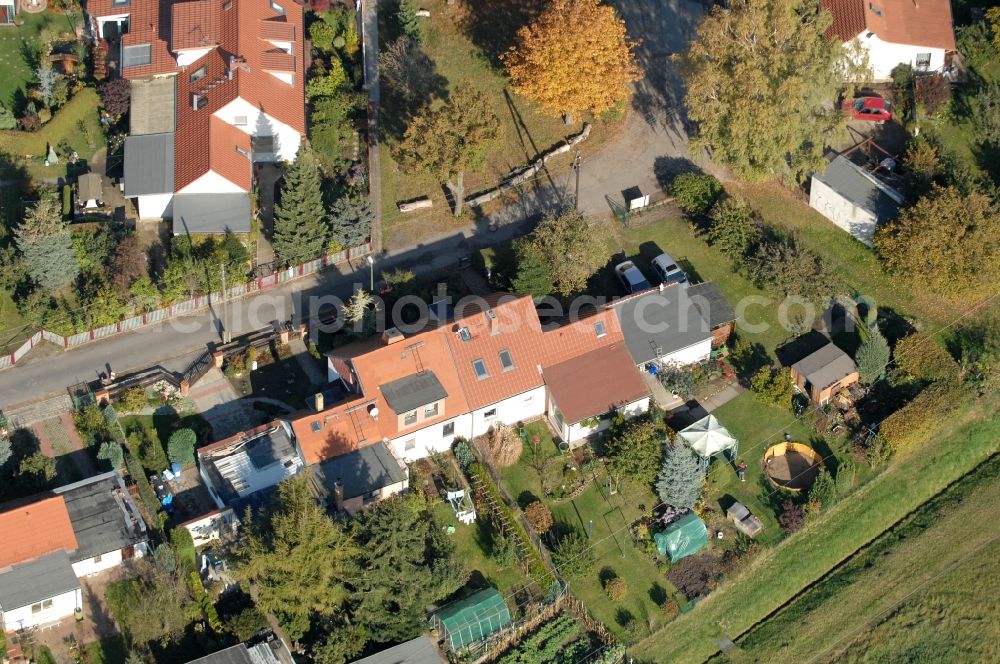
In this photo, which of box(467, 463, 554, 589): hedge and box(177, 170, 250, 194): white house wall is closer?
box(467, 463, 554, 589): hedge

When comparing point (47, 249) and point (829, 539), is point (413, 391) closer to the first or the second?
point (47, 249)

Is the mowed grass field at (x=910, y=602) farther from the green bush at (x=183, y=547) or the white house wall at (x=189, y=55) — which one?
the white house wall at (x=189, y=55)

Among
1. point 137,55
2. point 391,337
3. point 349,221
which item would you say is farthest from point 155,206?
point 391,337

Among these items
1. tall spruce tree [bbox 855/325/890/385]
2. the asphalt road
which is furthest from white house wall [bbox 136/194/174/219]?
tall spruce tree [bbox 855/325/890/385]

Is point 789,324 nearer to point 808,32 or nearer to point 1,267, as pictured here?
point 808,32

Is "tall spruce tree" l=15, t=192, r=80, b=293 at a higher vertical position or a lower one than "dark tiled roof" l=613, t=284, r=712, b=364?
higher

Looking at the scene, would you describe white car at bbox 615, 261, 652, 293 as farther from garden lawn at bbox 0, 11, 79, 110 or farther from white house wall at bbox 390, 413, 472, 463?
garden lawn at bbox 0, 11, 79, 110

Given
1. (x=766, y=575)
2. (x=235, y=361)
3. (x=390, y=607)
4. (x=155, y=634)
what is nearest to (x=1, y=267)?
(x=235, y=361)
